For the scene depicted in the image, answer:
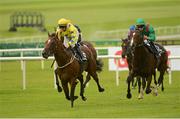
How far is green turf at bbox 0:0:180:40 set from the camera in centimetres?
5998

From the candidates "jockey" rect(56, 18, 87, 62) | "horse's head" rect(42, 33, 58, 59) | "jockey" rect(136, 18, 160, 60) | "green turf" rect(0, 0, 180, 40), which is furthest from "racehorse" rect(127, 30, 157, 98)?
"green turf" rect(0, 0, 180, 40)

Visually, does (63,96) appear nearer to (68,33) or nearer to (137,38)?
→ (68,33)

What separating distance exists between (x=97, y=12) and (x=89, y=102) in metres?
55.6

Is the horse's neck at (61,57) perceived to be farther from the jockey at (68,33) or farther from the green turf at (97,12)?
the green turf at (97,12)

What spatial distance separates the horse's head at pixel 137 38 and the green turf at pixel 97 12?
35.5 m

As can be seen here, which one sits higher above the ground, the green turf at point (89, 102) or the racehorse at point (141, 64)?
the racehorse at point (141, 64)

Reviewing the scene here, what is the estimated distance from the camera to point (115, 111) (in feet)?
48.3

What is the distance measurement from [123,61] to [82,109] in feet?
25.8

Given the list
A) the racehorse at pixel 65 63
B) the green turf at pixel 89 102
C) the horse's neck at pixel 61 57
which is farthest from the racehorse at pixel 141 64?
the horse's neck at pixel 61 57

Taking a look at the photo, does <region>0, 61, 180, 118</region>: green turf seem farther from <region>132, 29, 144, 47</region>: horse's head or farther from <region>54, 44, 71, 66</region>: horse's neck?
<region>132, 29, 144, 47</region>: horse's head

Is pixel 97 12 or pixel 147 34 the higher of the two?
pixel 97 12

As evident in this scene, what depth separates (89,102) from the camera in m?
16.8

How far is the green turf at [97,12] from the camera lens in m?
60.0

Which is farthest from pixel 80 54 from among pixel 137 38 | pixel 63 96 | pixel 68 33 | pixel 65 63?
pixel 63 96
